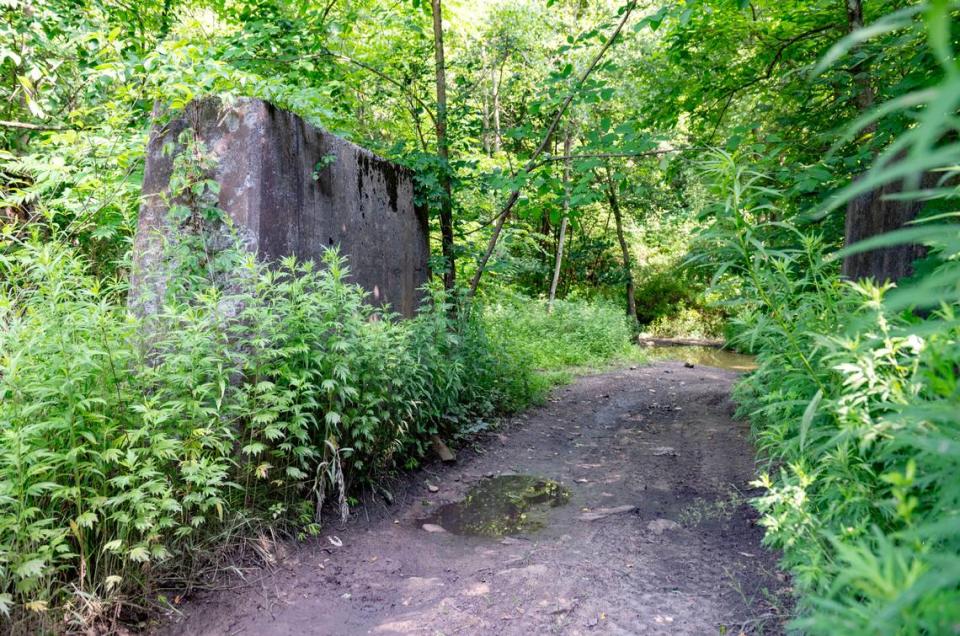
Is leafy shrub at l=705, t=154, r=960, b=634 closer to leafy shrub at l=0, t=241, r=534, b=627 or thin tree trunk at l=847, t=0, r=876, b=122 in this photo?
leafy shrub at l=0, t=241, r=534, b=627

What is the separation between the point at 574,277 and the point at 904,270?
1974 centimetres

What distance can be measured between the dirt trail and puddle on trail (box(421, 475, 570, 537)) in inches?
4.4

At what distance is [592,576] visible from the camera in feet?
10.8

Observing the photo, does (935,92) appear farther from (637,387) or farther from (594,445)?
(637,387)

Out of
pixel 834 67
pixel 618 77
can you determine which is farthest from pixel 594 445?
pixel 618 77

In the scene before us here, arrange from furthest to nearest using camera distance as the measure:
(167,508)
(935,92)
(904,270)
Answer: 1. (904,270)
2. (167,508)
3. (935,92)

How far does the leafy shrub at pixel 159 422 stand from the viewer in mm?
2574

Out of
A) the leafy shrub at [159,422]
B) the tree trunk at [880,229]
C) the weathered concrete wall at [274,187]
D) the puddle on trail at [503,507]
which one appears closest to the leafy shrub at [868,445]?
the tree trunk at [880,229]

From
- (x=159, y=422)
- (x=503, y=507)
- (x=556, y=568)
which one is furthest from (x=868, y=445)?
(x=503, y=507)

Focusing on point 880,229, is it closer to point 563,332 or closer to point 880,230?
point 880,230

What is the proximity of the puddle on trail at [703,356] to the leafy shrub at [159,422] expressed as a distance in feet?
38.6

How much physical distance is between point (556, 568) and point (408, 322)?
263cm

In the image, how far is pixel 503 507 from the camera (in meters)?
4.55

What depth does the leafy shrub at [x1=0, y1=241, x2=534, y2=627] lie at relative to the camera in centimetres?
257
